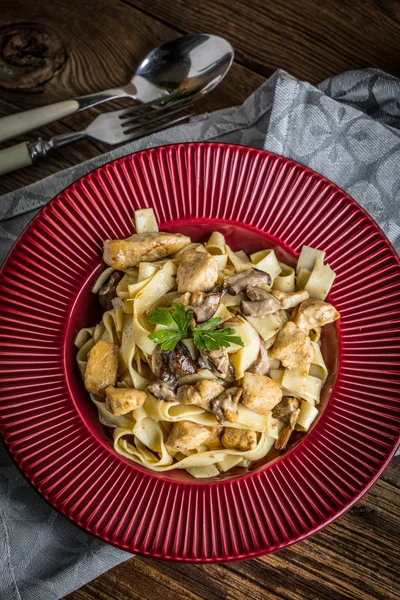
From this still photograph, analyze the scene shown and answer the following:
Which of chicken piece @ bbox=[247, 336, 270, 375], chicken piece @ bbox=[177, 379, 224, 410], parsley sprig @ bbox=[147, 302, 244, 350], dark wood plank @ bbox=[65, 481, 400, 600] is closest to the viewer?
parsley sprig @ bbox=[147, 302, 244, 350]

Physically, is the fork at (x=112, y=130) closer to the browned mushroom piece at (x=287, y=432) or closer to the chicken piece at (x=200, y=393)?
the chicken piece at (x=200, y=393)

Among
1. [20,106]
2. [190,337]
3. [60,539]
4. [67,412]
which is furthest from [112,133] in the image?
[60,539]

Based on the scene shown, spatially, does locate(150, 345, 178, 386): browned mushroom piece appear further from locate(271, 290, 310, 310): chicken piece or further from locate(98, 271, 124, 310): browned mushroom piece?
locate(271, 290, 310, 310): chicken piece

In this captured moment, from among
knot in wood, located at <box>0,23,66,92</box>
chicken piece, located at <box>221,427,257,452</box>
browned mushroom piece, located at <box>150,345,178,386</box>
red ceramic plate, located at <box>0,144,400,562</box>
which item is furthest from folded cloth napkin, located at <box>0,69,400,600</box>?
browned mushroom piece, located at <box>150,345,178,386</box>

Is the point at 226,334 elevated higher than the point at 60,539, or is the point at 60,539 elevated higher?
the point at 226,334

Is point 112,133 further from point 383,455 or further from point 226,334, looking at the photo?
point 383,455

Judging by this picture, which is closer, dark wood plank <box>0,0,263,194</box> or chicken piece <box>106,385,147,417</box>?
chicken piece <box>106,385,147,417</box>

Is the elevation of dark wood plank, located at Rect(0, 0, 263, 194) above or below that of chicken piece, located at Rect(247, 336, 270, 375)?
above
